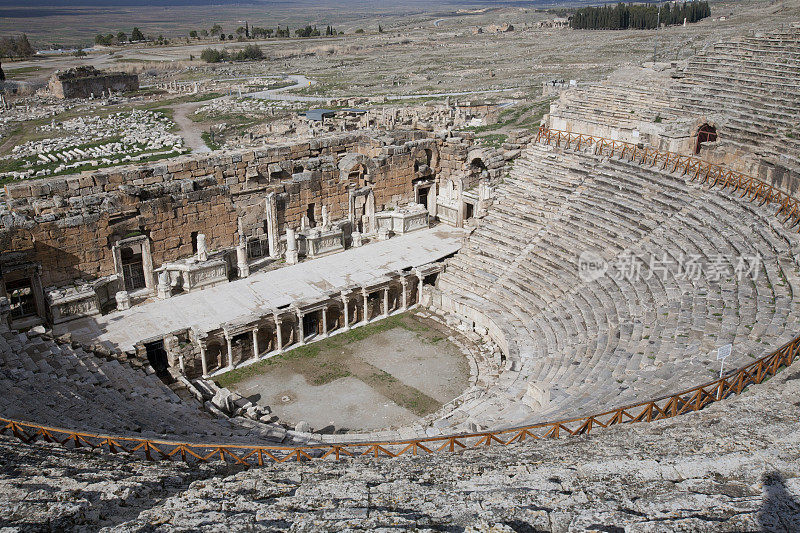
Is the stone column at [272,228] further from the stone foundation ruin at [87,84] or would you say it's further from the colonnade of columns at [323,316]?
the stone foundation ruin at [87,84]

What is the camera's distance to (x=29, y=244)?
64.7ft

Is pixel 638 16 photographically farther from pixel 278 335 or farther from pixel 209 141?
pixel 278 335

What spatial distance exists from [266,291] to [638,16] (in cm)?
8114

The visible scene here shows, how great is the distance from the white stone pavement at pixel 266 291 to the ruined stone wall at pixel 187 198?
80.6 inches

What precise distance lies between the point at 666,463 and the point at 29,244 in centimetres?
1799

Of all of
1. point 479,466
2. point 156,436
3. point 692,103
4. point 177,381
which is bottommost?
point 177,381

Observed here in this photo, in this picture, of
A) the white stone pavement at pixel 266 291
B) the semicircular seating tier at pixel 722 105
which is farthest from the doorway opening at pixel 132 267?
the semicircular seating tier at pixel 722 105

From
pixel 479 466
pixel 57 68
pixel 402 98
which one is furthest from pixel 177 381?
pixel 57 68

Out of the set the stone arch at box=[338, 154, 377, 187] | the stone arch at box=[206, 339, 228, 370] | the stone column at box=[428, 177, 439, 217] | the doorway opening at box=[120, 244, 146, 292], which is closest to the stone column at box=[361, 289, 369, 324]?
the stone arch at box=[206, 339, 228, 370]

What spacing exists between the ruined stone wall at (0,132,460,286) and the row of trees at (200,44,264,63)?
3419 inches

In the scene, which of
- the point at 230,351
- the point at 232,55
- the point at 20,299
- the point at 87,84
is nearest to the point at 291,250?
the point at 230,351

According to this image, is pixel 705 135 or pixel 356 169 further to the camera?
pixel 356 169

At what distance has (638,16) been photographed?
87.5 m

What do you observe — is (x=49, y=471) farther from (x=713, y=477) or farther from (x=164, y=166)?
(x=164, y=166)
